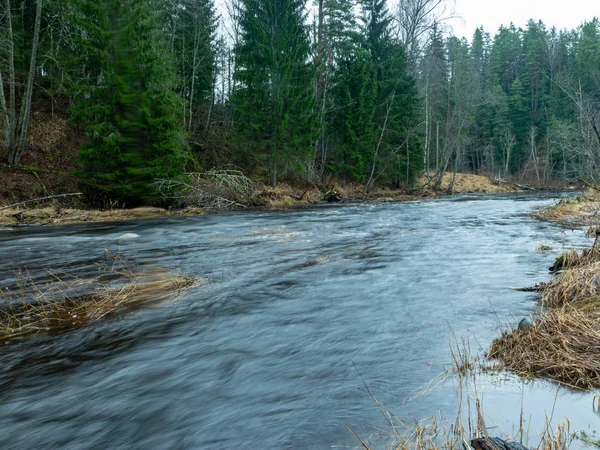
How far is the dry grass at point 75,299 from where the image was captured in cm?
460

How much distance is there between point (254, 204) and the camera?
20594 mm

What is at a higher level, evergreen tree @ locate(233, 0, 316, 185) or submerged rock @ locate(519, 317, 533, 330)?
evergreen tree @ locate(233, 0, 316, 185)

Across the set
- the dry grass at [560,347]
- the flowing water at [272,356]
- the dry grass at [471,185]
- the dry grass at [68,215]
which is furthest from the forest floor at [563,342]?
the dry grass at [471,185]

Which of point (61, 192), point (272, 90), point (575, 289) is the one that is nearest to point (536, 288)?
point (575, 289)

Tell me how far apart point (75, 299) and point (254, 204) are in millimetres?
15370

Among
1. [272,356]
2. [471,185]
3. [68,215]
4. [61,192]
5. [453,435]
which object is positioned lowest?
[272,356]

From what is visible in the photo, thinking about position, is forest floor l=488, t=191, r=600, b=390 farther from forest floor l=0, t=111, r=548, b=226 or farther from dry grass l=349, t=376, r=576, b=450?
forest floor l=0, t=111, r=548, b=226

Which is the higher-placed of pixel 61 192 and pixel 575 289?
pixel 61 192

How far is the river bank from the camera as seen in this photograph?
14.3 metres

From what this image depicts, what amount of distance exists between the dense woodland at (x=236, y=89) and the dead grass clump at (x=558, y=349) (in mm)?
13279

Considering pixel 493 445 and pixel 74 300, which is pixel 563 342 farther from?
pixel 74 300

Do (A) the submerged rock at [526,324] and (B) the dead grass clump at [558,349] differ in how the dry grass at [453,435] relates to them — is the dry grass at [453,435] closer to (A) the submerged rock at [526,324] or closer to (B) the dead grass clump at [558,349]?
(B) the dead grass clump at [558,349]

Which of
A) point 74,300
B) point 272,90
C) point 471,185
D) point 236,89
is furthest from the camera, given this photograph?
point 471,185

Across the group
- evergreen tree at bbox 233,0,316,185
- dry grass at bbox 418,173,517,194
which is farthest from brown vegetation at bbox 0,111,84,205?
dry grass at bbox 418,173,517,194
